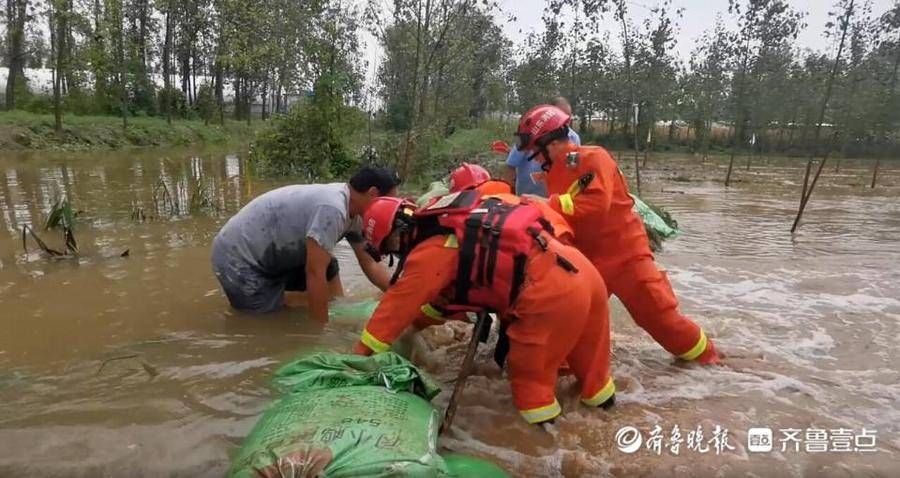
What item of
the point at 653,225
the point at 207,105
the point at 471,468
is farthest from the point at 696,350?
the point at 207,105

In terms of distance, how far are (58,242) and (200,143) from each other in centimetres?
2084

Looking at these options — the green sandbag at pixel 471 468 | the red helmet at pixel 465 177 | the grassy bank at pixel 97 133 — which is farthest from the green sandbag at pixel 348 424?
the grassy bank at pixel 97 133

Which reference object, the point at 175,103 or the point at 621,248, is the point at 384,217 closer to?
the point at 621,248

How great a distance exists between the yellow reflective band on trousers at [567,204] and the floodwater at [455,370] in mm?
853

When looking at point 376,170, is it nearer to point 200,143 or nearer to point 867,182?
point 867,182

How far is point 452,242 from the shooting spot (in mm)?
2645

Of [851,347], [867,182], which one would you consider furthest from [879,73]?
[851,347]

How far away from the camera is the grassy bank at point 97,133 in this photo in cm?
1894

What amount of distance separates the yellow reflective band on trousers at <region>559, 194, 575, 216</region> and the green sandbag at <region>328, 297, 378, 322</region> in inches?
56.5

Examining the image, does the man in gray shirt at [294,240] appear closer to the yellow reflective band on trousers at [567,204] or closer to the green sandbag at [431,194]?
the green sandbag at [431,194]

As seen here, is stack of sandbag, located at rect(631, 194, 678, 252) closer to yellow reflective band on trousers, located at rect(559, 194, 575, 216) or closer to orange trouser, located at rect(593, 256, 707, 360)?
orange trouser, located at rect(593, 256, 707, 360)

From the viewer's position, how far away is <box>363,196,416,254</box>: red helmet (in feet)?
9.11

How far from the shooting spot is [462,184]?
4188mm

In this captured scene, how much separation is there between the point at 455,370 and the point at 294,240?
1261 millimetres
